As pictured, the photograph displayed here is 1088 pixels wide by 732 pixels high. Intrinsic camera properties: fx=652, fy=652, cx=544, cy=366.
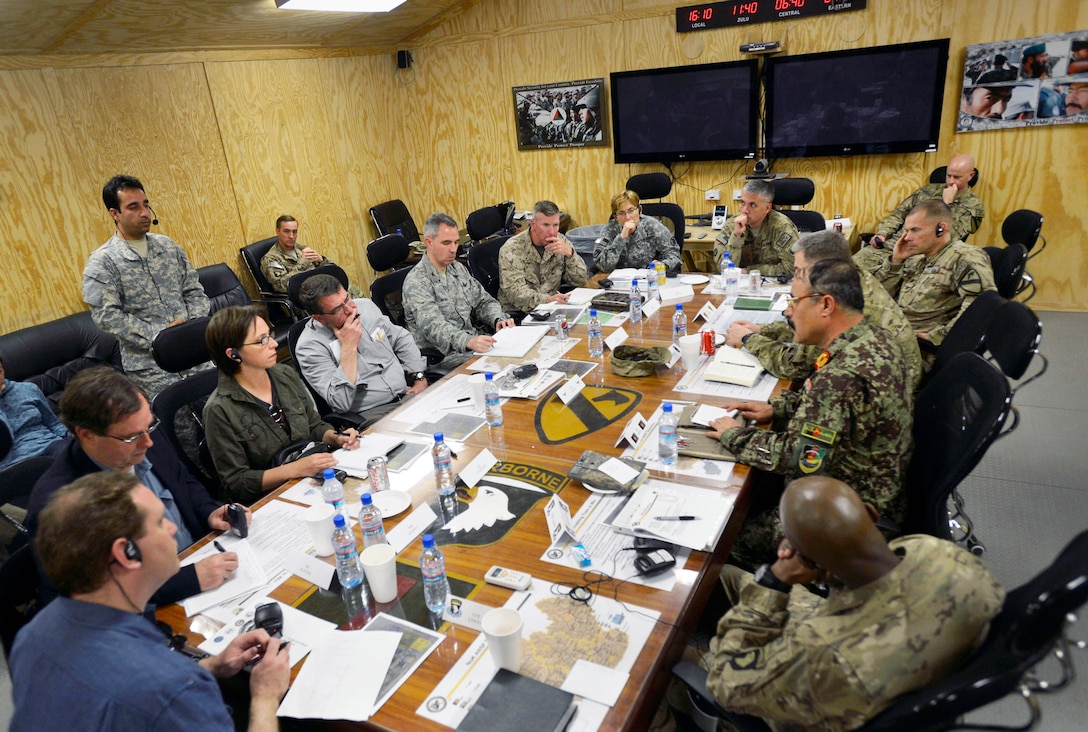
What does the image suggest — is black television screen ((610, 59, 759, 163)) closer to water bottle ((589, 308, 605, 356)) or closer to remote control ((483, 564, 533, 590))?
water bottle ((589, 308, 605, 356))

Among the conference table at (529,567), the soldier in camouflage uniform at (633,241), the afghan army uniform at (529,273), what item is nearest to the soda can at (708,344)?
the conference table at (529,567)

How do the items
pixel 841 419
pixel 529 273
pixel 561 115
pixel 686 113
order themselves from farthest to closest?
pixel 561 115 < pixel 686 113 < pixel 529 273 < pixel 841 419

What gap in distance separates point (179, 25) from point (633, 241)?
363 centimetres

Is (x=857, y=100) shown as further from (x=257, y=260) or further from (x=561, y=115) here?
(x=257, y=260)

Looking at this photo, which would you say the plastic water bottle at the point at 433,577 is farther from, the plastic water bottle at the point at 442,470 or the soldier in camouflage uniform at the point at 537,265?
the soldier in camouflage uniform at the point at 537,265

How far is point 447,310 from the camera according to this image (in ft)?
13.6

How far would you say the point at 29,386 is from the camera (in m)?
3.37

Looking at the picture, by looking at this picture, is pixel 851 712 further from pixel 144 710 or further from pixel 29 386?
pixel 29 386

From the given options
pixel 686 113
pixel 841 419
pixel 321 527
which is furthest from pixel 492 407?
pixel 686 113

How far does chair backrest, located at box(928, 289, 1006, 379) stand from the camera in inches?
108

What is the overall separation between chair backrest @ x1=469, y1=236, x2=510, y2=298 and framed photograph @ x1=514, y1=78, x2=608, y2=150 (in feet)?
7.51

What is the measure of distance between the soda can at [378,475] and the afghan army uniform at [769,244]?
314cm

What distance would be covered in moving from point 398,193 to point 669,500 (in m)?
6.66

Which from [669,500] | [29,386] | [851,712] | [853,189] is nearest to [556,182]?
[853,189]
